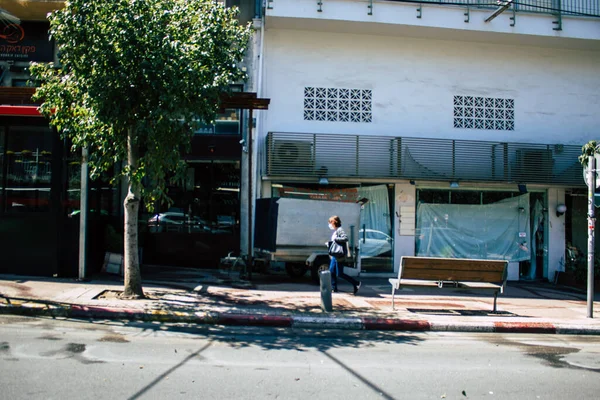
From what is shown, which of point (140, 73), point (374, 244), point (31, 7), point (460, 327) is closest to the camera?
point (140, 73)

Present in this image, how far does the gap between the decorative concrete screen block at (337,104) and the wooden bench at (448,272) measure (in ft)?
19.2

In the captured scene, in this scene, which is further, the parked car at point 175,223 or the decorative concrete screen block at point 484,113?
the decorative concrete screen block at point 484,113

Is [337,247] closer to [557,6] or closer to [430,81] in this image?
[430,81]

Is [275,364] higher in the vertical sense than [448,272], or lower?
lower

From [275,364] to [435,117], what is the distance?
10.4 meters

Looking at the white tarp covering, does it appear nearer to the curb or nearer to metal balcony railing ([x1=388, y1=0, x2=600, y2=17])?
metal balcony railing ([x1=388, y1=0, x2=600, y2=17])

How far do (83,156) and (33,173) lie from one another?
1325mm

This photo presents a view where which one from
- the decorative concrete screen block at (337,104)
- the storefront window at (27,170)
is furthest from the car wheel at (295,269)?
the storefront window at (27,170)

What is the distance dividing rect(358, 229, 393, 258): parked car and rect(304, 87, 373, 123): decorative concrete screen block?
10.6ft

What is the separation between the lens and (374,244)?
13.9m

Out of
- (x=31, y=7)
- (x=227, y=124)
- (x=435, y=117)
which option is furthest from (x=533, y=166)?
(x=31, y=7)

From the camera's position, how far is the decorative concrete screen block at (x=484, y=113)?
14500mm

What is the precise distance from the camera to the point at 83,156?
1059cm

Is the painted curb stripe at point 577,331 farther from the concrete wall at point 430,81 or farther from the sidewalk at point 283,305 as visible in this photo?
the concrete wall at point 430,81
